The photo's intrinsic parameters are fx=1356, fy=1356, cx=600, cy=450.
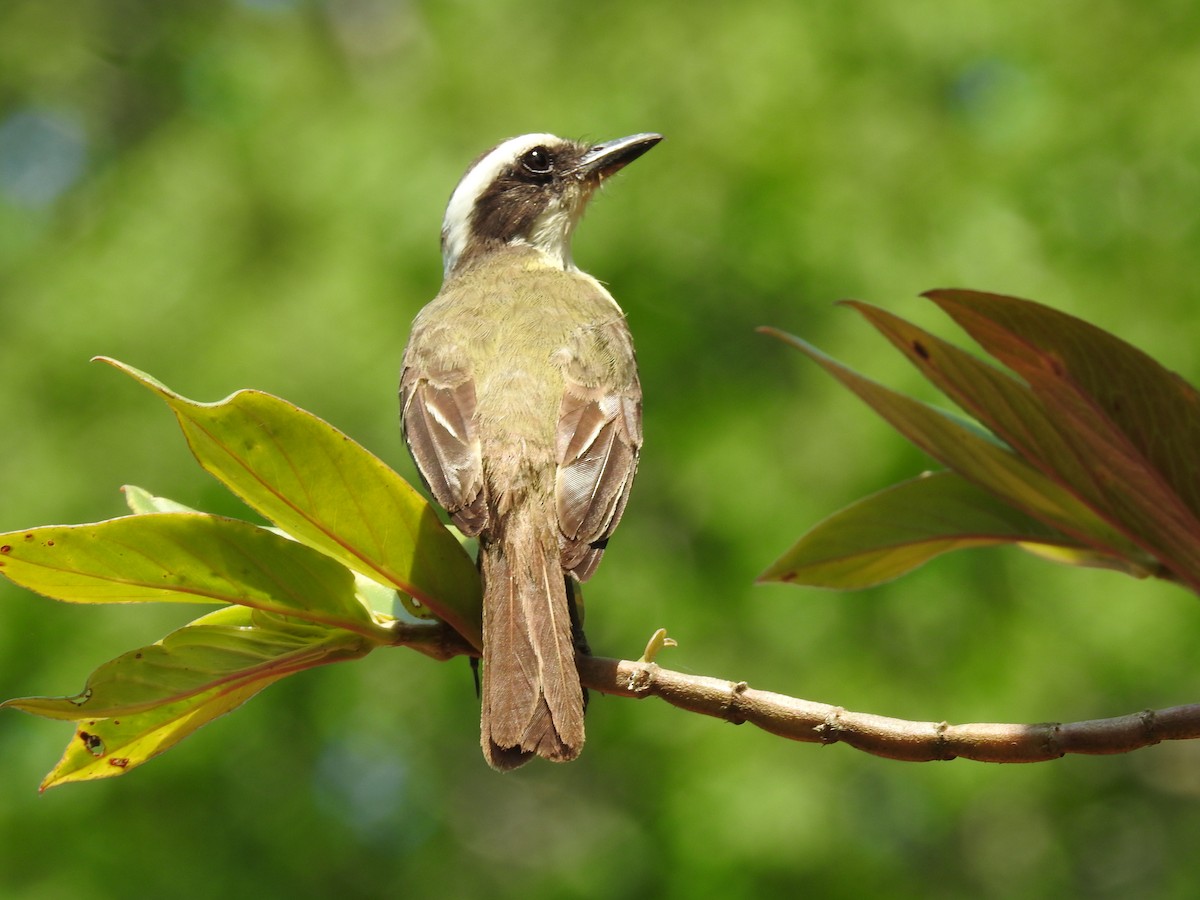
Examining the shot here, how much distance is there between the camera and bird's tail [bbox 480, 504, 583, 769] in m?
2.30

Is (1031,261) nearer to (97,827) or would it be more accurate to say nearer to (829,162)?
(829,162)

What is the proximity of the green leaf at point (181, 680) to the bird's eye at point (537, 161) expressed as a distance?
3337 millimetres

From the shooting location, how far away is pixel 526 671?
2373 millimetres

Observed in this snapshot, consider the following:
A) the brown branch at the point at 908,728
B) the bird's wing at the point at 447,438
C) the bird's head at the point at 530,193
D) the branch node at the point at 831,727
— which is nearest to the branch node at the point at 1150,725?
the brown branch at the point at 908,728

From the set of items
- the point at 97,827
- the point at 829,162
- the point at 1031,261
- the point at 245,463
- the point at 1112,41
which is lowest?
the point at 245,463

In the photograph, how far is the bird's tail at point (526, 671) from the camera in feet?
7.54

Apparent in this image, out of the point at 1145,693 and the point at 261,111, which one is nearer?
the point at 1145,693

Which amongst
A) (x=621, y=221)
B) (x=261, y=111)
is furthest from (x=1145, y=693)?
(x=261, y=111)

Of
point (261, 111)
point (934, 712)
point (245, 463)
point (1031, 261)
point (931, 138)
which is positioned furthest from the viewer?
point (261, 111)

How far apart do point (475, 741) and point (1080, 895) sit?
4543 millimetres

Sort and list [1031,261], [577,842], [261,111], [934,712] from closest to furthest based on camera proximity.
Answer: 1. [934,712]
2. [1031,261]
3. [261,111]
4. [577,842]

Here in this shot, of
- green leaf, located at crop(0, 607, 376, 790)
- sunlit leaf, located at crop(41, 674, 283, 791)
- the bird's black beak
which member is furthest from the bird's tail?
the bird's black beak

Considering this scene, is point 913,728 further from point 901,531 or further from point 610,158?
point 610,158

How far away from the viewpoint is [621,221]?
688cm
